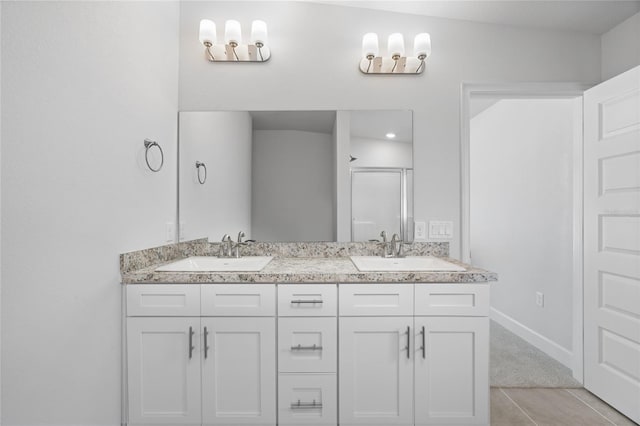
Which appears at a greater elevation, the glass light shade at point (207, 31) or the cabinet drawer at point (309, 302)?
the glass light shade at point (207, 31)

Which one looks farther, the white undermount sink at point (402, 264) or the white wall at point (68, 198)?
the white undermount sink at point (402, 264)

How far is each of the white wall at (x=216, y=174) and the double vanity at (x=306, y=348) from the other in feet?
2.02

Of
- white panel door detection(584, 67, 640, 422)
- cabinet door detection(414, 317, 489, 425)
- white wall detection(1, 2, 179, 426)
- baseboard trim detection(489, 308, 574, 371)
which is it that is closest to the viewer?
white wall detection(1, 2, 179, 426)

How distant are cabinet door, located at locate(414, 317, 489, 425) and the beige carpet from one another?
2.66ft

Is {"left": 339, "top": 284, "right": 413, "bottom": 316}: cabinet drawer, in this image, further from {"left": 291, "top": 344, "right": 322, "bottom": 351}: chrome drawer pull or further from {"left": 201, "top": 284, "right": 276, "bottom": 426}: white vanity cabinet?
{"left": 201, "top": 284, "right": 276, "bottom": 426}: white vanity cabinet

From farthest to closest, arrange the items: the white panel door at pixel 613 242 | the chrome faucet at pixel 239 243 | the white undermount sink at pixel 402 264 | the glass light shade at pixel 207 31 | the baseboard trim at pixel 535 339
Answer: the baseboard trim at pixel 535 339 < the chrome faucet at pixel 239 243 < the glass light shade at pixel 207 31 < the white panel door at pixel 613 242 < the white undermount sink at pixel 402 264

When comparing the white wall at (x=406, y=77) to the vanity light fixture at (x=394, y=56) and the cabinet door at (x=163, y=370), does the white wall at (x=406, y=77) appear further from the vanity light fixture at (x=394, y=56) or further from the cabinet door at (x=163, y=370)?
the cabinet door at (x=163, y=370)

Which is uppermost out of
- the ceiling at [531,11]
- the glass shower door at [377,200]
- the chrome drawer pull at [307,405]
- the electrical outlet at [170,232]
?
the ceiling at [531,11]

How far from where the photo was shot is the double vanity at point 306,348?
145 cm

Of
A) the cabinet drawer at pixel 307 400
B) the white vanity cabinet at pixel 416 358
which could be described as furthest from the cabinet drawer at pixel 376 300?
the cabinet drawer at pixel 307 400

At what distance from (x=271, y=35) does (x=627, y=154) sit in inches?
85.5

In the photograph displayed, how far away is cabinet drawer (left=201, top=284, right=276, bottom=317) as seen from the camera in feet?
4.79

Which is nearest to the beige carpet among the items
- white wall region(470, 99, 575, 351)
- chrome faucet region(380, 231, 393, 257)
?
white wall region(470, 99, 575, 351)

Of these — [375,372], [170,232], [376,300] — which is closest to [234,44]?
[170,232]
